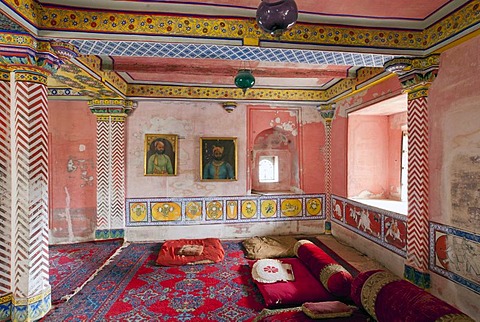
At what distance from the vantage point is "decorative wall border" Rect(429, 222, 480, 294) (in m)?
3.54

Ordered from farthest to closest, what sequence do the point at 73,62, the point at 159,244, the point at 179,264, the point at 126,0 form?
the point at 159,244 < the point at 179,264 < the point at 73,62 < the point at 126,0

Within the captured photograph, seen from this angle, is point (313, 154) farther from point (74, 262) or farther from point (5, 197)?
point (5, 197)

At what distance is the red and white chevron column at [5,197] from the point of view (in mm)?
3621

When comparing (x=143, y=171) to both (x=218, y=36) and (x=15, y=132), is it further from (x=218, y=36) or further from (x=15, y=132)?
(x=218, y=36)

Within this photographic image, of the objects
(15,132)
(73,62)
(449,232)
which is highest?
(73,62)

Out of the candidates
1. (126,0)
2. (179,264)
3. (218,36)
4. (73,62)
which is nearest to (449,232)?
(218,36)

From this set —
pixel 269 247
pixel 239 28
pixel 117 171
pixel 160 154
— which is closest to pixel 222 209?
pixel 269 247

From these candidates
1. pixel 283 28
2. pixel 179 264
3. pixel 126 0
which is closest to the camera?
pixel 283 28

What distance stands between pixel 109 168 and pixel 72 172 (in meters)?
0.98

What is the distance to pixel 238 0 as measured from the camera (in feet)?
11.6

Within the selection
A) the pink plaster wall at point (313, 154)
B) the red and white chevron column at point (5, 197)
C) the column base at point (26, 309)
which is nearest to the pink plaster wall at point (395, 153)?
the pink plaster wall at point (313, 154)

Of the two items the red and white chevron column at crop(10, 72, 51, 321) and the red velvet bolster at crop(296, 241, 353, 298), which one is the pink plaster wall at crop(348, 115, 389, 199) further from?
the red and white chevron column at crop(10, 72, 51, 321)

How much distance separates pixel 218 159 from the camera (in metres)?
7.68

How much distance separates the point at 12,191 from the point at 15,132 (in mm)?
772
